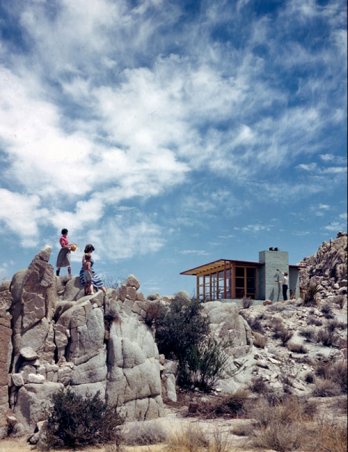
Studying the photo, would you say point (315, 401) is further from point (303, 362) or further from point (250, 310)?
point (250, 310)

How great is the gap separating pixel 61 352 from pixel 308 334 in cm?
1554

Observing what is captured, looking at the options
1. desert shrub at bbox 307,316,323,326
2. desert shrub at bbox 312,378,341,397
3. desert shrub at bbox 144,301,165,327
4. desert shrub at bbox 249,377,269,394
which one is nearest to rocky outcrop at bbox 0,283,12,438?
desert shrub at bbox 144,301,165,327

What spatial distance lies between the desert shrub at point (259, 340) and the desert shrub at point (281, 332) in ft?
5.00

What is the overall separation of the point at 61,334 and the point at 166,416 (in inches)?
170

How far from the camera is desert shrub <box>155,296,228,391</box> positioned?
65.5 feet

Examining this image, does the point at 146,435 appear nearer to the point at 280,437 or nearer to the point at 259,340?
the point at 280,437

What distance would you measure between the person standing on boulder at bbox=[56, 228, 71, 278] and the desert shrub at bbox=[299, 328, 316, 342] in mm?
14241

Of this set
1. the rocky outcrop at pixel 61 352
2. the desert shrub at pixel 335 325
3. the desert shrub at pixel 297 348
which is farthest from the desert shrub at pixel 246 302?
the rocky outcrop at pixel 61 352

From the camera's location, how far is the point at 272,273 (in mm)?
34188

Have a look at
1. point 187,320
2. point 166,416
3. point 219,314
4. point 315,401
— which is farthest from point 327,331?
point 166,416

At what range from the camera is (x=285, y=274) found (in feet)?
112

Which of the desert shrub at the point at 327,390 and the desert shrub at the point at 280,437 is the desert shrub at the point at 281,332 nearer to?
the desert shrub at the point at 327,390

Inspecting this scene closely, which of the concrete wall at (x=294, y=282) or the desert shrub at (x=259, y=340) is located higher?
the concrete wall at (x=294, y=282)

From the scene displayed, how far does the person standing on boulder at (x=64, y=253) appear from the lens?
18.6m
